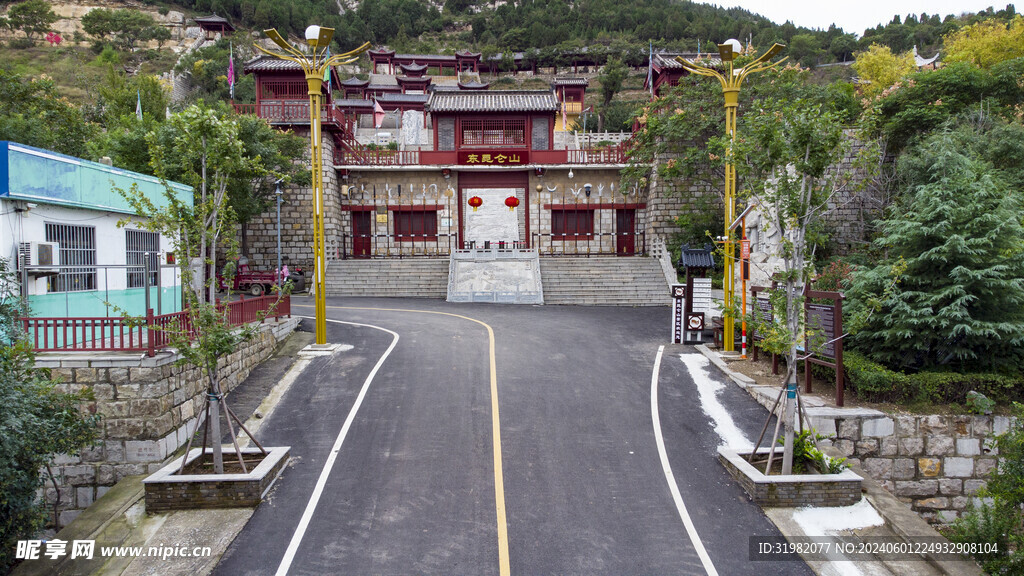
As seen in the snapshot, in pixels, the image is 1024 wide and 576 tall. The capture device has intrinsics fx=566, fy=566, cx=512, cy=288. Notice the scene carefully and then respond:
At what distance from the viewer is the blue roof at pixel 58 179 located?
1060 centimetres

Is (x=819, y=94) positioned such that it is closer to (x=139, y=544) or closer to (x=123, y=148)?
(x=139, y=544)

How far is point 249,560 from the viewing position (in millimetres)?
6527

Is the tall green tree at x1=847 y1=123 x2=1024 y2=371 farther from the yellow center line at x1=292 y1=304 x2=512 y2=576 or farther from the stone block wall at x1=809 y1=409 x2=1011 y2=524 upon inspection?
the yellow center line at x1=292 y1=304 x2=512 y2=576

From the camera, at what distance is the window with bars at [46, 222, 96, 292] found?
11.6 metres

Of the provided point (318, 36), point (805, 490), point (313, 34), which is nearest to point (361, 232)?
point (318, 36)

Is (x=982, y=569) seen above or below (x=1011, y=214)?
below

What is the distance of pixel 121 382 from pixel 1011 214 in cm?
1702

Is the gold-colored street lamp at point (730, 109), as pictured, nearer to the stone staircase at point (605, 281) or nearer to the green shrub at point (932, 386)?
the green shrub at point (932, 386)

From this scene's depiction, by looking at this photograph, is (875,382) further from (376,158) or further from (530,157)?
(376,158)

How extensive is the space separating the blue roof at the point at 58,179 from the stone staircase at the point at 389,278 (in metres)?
12.2

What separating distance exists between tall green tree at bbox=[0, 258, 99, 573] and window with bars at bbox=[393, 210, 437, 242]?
2425cm

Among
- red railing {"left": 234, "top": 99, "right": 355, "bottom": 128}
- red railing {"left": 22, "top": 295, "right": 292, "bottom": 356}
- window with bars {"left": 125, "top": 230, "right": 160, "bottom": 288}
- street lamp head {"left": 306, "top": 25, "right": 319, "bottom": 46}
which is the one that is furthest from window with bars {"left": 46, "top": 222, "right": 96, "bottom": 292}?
red railing {"left": 234, "top": 99, "right": 355, "bottom": 128}

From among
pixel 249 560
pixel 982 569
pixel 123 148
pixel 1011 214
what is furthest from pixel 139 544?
pixel 123 148

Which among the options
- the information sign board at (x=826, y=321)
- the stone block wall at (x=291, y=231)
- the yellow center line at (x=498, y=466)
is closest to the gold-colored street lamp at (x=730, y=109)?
the information sign board at (x=826, y=321)
